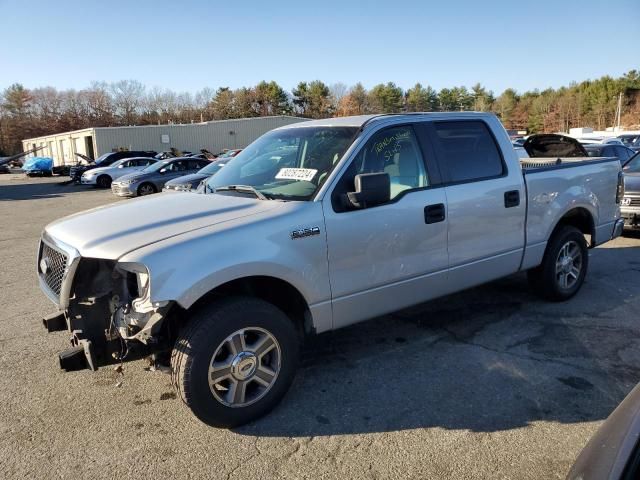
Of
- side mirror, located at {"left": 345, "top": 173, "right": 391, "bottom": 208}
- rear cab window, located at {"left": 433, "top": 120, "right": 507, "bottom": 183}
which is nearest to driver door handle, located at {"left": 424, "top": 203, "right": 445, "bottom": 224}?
rear cab window, located at {"left": 433, "top": 120, "right": 507, "bottom": 183}

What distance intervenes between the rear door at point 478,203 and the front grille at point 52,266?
2.88 metres

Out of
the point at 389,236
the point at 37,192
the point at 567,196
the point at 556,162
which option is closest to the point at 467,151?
the point at 389,236

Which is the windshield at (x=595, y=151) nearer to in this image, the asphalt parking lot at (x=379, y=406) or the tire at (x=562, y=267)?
the tire at (x=562, y=267)

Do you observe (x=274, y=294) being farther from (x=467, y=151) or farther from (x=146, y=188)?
(x=146, y=188)

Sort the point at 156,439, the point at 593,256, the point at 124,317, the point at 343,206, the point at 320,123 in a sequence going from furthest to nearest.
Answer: the point at 593,256
the point at 320,123
the point at 343,206
the point at 156,439
the point at 124,317

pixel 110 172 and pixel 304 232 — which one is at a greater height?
pixel 110 172

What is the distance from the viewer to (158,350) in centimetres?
303

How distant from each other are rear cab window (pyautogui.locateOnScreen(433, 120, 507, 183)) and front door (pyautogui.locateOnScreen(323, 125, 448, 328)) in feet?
0.78

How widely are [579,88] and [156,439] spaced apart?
113669mm

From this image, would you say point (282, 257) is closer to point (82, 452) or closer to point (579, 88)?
point (82, 452)

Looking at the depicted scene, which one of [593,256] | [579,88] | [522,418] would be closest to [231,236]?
[522,418]

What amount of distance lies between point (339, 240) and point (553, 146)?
4.97 m

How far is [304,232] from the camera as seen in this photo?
10.7 ft

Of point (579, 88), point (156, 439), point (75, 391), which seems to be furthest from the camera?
point (579, 88)
